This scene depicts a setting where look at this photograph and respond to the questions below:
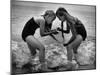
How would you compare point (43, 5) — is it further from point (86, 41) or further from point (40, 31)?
point (86, 41)

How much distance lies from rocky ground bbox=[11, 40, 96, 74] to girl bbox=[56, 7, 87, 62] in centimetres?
7

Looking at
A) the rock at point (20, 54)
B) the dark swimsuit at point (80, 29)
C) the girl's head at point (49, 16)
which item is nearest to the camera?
the rock at point (20, 54)

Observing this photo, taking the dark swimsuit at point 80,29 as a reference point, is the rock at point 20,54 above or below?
below

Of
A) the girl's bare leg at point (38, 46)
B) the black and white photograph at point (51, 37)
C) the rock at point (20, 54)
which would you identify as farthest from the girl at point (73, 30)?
the rock at point (20, 54)

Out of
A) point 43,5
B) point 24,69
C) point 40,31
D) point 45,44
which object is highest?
point 43,5

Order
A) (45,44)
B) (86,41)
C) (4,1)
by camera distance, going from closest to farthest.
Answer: (4,1)
(45,44)
(86,41)

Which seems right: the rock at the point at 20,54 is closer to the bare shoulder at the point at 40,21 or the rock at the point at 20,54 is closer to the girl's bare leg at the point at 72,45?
the bare shoulder at the point at 40,21

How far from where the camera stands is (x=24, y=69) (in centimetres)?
240

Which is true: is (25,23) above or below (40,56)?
above

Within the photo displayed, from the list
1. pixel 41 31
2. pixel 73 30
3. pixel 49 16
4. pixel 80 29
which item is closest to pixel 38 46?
pixel 41 31

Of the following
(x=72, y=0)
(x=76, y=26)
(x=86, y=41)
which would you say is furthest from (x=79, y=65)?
(x=72, y=0)

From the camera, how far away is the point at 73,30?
2617 mm

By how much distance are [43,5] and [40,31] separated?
36cm

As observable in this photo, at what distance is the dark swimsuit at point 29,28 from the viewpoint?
2.42 meters
